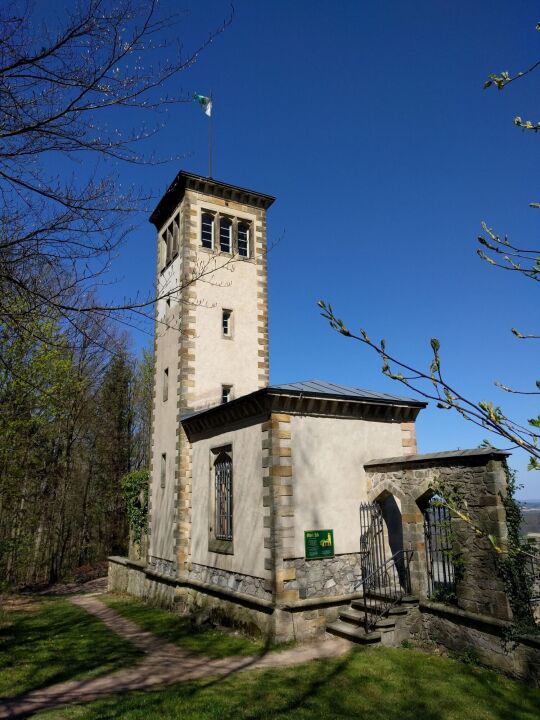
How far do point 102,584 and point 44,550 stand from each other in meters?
6.30

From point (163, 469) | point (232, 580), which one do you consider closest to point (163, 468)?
point (163, 469)

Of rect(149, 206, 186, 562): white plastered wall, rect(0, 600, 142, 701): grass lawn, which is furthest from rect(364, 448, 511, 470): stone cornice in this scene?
rect(149, 206, 186, 562): white plastered wall

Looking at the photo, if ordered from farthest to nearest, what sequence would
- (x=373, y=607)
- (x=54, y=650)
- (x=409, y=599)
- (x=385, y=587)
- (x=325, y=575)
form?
1. (x=325, y=575)
2. (x=54, y=650)
3. (x=385, y=587)
4. (x=373, y=607)
5. (x=409, y=599)

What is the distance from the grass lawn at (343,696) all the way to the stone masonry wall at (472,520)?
4.13 ft

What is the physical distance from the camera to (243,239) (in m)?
19.5

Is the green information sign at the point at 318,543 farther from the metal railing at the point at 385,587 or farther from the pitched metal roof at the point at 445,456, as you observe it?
the pitched metal roof at the point at 445,456

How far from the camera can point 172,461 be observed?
16875 mm

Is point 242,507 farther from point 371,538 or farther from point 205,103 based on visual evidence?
point 205,103

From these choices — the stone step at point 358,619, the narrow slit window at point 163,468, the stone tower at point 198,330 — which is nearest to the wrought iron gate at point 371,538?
the stone step at point 358,619

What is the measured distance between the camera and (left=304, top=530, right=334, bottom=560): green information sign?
11.4 meters


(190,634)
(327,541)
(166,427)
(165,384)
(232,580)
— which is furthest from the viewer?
(165,384)

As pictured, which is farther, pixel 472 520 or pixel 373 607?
pixel 373 607

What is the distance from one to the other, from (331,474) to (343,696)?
197 inches

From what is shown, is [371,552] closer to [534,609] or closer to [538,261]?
[534,609]
